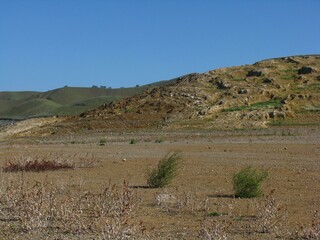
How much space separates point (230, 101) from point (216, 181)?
34771 mm

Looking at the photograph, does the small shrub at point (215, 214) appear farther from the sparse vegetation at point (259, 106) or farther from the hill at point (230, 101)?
the sparse vegetation at point (259, 106)

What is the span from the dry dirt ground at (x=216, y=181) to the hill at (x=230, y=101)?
31.3ft

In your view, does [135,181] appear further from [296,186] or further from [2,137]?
[2,137]

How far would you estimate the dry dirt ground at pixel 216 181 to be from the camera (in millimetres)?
10086

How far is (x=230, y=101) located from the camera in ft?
167

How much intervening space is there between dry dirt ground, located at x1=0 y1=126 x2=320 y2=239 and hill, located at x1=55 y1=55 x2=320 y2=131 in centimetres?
955

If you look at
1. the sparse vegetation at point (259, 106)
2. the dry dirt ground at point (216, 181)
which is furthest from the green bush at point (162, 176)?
the sparse vegetation at point (259, 106)

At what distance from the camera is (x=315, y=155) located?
23.7 m

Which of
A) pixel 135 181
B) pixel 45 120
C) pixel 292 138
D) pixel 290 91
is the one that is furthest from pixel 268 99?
pixel 135 181

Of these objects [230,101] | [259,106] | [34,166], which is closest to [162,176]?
[34,166]

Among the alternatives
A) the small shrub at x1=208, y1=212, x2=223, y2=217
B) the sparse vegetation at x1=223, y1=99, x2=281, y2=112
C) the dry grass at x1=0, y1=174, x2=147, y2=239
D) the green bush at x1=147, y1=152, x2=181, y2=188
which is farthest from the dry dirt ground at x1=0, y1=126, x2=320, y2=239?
the sparse vegetation at x1=223, y1=99, x2=281, y2=112

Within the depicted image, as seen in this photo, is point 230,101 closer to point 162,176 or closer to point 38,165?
point 38,165

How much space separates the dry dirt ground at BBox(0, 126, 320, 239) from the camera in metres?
10.1

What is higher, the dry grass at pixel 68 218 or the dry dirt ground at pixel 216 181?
the dry grass at pixel 68 218
